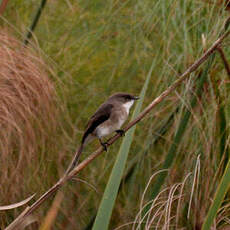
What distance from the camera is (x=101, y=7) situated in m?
2.55

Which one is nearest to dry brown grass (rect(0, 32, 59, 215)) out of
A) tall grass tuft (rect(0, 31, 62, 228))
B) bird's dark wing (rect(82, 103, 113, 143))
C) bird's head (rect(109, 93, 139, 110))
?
tall grass tuft (rect(0, 31, 62, 228))

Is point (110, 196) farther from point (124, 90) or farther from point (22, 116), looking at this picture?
point (124, 90)

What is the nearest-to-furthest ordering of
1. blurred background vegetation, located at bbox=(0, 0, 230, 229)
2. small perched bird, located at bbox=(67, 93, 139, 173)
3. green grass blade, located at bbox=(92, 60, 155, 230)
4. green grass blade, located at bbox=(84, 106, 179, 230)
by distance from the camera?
1. green grass blade, located at bbox=(92, 60, 155, 230)
2. blurred background vegetation, located at bbox=(0, 0, 230, 229)
3. green grass blade, located at bbox=(84, 106, 179, 230)
4. small perched bird, located at bbox=(67, 93, 139, 173)

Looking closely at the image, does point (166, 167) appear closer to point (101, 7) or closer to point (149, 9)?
point (149, 9)

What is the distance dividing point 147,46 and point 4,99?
81 cm

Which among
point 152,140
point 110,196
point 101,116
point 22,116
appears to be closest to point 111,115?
point 101,116

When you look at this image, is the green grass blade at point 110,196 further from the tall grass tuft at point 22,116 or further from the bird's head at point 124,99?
the bird's head at point 124,99

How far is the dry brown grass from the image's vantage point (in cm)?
181

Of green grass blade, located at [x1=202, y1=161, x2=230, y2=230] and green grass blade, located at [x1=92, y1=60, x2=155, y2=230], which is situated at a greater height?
green grass blade, located at [x1=92, y1=60, x2=155, y2=230]

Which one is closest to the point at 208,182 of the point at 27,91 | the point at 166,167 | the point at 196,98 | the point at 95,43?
the point at 166,167

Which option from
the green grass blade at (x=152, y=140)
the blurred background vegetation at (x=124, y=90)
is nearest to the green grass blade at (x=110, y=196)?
the blurred background vegetation at (x=124, y=90)

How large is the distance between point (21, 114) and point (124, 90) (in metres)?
0.80

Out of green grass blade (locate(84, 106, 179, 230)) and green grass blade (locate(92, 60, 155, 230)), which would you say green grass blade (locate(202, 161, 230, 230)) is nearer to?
green grass blade (locate(92, 60, 155, 230))

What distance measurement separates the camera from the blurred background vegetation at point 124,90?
1741 millimetres
